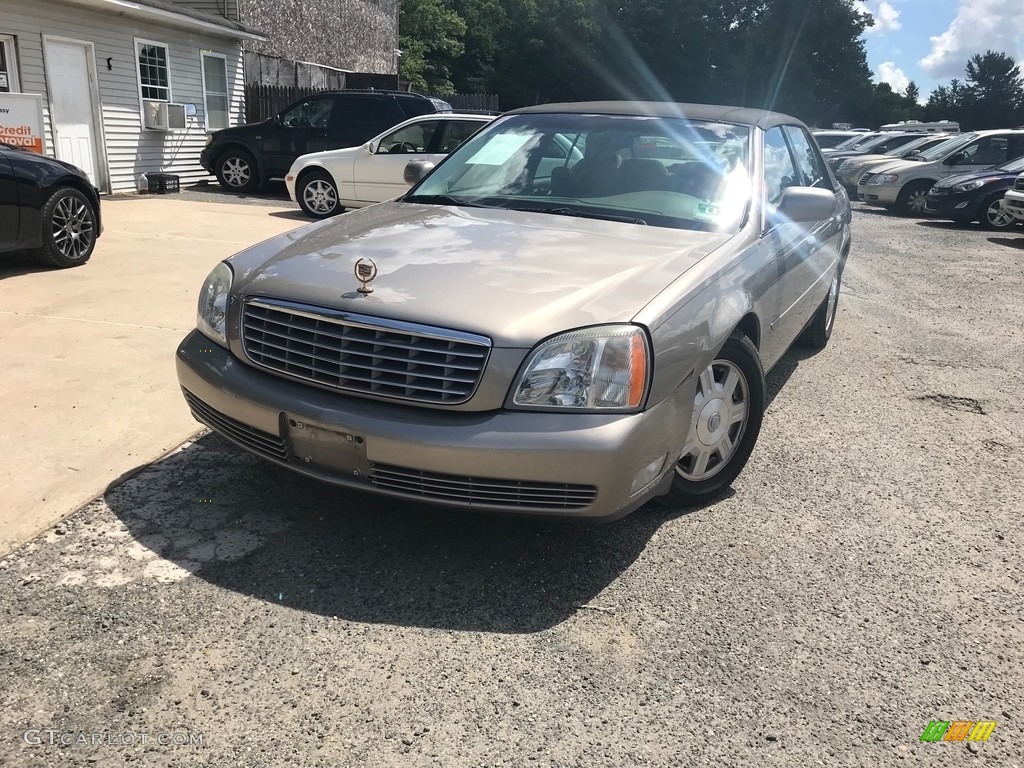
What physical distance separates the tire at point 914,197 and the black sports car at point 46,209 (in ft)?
50.3

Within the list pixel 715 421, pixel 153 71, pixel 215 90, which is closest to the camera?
pixel 715 421

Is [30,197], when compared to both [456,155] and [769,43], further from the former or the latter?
[769,43]

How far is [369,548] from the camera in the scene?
10.4 ft

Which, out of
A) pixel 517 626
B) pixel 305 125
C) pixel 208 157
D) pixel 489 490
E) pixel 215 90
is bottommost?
pixel 517 626

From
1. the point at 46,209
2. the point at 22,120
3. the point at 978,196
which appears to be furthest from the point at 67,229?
the point at 978,196

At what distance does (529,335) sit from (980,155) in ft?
57.3

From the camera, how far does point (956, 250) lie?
40.1ft

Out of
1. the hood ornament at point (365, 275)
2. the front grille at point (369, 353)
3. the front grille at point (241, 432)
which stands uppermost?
the hood ornament at point (365, 275)

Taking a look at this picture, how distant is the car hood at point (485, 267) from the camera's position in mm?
2854

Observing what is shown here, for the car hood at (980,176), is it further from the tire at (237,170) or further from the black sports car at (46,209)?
the black sports car at (46,209)

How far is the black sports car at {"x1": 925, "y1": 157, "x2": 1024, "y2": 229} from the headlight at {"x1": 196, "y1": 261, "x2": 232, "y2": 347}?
14.8 m

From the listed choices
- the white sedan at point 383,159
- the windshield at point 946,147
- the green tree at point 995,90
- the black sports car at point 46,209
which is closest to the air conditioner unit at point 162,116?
the white sedan at point 383,159

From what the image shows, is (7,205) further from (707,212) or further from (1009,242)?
(1009,242)

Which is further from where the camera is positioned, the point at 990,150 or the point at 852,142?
the point at 852,142
